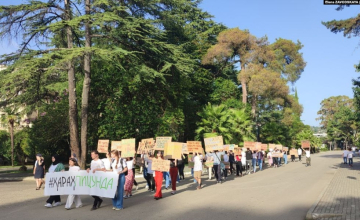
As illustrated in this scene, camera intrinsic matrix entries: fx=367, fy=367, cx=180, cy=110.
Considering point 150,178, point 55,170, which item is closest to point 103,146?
point 150,178

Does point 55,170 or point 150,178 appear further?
point 150,178

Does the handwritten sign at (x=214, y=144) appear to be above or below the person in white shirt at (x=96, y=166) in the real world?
above

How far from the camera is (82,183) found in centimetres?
1123

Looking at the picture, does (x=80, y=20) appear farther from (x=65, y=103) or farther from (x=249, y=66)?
(x=249, y=66)

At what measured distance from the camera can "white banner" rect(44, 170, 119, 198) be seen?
10.7 metres

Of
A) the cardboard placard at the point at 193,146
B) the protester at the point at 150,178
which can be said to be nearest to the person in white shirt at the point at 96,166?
the protester at the point at 150,178

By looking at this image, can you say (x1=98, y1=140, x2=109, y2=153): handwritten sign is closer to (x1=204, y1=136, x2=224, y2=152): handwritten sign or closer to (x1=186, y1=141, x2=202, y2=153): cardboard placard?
(x1=186, y1=141, x2=202, y2=153): cardboard placard

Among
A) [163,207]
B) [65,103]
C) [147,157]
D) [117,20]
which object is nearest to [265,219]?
[163,207]

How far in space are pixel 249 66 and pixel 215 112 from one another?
1064 centimetres

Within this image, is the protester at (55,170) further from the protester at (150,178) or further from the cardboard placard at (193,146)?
the cardboard placard at (193,146)

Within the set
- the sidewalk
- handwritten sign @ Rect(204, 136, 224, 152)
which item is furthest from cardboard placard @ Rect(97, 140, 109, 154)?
the sidewalk

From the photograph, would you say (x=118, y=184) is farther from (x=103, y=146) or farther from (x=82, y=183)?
(x=103, y=146)

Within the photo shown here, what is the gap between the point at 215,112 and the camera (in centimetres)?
3447

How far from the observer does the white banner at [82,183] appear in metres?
10.7
